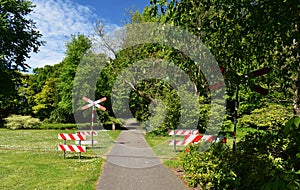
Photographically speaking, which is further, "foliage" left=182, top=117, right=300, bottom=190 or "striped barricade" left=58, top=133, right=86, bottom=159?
"striped barricade" left=58, top=133, right=86, bottom=159

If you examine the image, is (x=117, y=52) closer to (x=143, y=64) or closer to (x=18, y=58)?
(x=143, y=64)

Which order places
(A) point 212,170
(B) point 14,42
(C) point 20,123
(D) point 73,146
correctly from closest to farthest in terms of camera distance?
(A) point 212,170 < (D) point 73,146 < (B) point 14,42 < (C) point 20,123

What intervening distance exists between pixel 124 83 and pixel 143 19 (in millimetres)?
6544

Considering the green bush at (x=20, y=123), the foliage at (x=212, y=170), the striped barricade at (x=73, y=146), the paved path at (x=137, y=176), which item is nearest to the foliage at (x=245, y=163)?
the foliage at (x=212, y=170)

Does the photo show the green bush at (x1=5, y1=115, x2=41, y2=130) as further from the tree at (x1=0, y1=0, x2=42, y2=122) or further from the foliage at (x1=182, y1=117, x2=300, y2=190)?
the foliage at (x1=182, y1=117, x2=300, y2=190)

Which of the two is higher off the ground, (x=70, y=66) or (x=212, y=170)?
(x=70, y=66)

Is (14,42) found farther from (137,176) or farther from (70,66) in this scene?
(137,176)

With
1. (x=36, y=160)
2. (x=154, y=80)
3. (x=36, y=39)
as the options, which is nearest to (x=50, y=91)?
(x=36, y=39)

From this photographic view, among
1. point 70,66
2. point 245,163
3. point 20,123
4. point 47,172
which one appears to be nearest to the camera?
point 245,163

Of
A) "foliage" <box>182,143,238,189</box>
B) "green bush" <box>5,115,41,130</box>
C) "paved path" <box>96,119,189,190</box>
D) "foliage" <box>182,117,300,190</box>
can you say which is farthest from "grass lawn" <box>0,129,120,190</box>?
"green bush" <box>5,115,41,130</box>

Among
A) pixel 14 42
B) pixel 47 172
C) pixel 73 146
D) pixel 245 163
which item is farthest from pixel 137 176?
pixel 14 42

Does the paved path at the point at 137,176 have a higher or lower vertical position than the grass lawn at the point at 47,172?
lower

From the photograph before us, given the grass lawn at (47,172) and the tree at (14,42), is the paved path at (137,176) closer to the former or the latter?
the grass lawn at (47,172)

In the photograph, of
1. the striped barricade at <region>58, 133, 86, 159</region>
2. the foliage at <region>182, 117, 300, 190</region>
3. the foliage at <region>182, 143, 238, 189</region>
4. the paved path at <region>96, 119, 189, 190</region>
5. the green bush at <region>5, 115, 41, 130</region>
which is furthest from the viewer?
the green bush at <region>5, 115, 41, 130</region>
